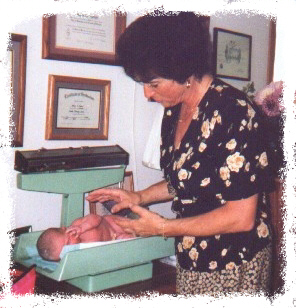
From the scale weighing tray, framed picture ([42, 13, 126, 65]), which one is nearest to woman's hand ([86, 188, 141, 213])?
the scale weighing tray

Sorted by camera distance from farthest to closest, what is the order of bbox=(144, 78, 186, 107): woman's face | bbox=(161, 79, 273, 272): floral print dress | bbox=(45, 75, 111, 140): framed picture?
bbox=(45, 75, 111, 140): framed picture
bbox=(144, 78, 186, 107): woman's face
bbox=(161, 79, 273, 272): floral print dress

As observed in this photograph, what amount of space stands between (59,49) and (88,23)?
0.17 meters

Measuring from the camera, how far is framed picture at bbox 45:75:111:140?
5.40 feet

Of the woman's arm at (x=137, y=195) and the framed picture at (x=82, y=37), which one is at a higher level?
the framed picture at (x=82, y=37)

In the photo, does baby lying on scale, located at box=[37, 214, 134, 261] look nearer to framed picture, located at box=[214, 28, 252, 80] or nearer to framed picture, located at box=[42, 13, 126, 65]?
framed picture, located at box=[42, 13, 126, 65]

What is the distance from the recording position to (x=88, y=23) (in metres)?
1.71

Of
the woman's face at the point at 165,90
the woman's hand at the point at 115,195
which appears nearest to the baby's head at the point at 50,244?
the woman's hand at the point at 115,195

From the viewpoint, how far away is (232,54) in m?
2.35

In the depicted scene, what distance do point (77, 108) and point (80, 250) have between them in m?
0.65

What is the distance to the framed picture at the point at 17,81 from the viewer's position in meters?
1.50

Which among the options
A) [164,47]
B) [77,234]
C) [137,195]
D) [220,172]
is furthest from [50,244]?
[164,47]

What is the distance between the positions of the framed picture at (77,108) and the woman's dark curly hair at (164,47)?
0.47 metres

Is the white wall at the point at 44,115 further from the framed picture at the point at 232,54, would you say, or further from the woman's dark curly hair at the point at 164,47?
the woman's dark curly hair at the point at 164,47

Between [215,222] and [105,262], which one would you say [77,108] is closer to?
[105,262]
